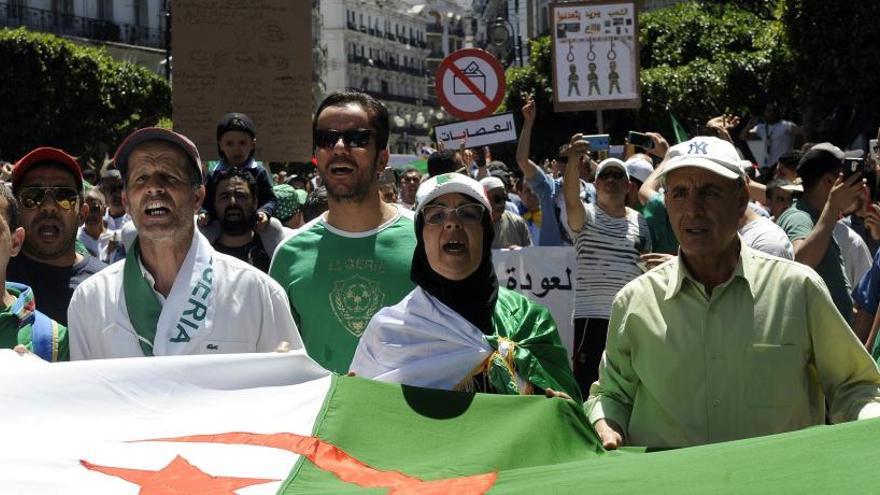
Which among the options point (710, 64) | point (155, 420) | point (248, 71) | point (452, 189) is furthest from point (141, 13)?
point (155, 420)

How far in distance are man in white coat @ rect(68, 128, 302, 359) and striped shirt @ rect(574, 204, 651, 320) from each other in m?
4.55

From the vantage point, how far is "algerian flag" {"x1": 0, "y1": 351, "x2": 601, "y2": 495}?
3842mm

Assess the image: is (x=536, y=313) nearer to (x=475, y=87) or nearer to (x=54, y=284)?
(x=54, y=284)

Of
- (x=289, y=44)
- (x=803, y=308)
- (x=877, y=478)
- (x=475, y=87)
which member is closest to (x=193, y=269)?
(x=803, y=308)

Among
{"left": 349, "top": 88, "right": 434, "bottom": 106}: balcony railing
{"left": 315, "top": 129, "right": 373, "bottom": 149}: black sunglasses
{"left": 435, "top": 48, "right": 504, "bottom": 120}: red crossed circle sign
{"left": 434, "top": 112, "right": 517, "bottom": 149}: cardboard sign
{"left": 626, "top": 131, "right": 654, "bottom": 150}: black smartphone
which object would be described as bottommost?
{"left": 315, "top": 129, "right": 373, "bottom": 149}: black sunglasses

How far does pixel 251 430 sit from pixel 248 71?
5.76 metres

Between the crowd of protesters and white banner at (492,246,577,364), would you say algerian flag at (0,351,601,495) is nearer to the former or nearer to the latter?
the crowd of protesters

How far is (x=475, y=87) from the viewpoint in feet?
42.2

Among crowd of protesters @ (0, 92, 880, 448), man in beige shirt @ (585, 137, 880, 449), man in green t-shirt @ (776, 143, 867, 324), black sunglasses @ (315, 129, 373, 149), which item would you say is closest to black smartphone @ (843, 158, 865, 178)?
man in green t-shirt @ (776, 143, 867, 324)

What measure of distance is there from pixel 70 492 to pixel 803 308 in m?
1.99

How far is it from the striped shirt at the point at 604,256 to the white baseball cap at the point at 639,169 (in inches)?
63.3

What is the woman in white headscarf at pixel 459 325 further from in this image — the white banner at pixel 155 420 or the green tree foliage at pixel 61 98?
the green tree foliage at pixel 61 98

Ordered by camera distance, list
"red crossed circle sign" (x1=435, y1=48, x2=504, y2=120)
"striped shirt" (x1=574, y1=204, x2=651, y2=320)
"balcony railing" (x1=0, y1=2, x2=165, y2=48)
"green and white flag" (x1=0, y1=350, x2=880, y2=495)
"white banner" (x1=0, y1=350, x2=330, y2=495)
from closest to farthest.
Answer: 1. "green and white flag" (x1=0, y1=350, x2=880, y2=495)
2. "white banner" (x1=0, y1=350, x2=330, y2=495)
3. "striped shirt" (x1=574, y1=204, x2=651, y2=320)
4. "red crossed circle sign" (x1=435, y1=48, x2=504, y2=120)
5. "balcony railing" (x1=0, y1=2, x2=165, y2=48)

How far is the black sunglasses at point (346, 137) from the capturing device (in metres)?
5.66
